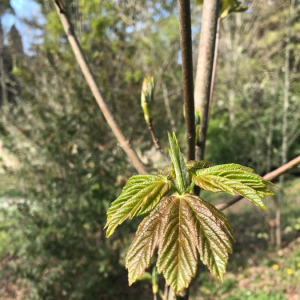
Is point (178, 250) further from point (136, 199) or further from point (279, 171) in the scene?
point (279, 171)

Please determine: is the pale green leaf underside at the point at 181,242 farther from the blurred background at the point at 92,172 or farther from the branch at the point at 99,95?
the blurred background at the point at 92,172

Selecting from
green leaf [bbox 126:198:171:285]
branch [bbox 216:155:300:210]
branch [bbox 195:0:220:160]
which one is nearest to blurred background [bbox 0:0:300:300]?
branch [bbox 195:0:220:160]

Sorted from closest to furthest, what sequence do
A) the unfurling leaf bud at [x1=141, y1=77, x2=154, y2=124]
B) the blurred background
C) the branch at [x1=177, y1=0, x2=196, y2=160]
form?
the branch at [x1=177, y1=0, x2=196, y2=160] < the unfurling leaf bud at [x1=141, y1=77, x2=154, y2=124] < the blurred background

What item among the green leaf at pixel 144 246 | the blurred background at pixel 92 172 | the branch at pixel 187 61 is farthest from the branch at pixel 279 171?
the blurred background at pixel 92 172

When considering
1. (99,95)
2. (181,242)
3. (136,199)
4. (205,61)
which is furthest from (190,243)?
(99,95)

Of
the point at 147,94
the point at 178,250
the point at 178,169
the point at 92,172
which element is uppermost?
the point at 147,94

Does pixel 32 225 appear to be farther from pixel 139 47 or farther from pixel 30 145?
pixel 139 47

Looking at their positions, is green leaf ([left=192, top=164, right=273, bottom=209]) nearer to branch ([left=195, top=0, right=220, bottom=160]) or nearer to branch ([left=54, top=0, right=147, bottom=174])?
branch ([left=195, top=0, right=220, bottom=160])
